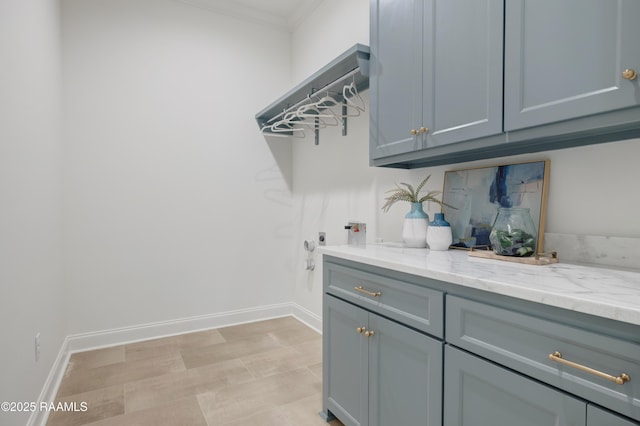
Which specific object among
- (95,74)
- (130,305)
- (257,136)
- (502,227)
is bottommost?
(130,305)

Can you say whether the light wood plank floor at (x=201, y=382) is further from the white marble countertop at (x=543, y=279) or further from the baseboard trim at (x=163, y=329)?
the white marble countertop at (x=543, y=279)

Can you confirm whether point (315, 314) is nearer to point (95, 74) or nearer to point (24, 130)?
point (24, 130)

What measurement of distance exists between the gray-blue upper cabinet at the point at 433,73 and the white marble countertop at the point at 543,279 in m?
0.52

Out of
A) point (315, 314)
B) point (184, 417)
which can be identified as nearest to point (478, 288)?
point (184, 417)

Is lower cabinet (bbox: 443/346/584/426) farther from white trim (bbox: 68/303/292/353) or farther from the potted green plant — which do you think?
white trim (bbox: 68/303/292/353)

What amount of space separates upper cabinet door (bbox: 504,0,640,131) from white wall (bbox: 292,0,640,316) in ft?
1.10

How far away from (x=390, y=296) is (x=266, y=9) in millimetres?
3161

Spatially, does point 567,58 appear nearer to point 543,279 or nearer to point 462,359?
point 543,279

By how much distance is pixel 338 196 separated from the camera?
2.98 meters

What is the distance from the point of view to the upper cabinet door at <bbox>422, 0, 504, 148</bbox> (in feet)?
4.42

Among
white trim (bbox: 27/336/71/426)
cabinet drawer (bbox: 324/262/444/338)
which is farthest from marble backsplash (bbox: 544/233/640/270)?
white trim (bbox: 27/336/71/426)

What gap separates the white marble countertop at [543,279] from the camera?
32.4 inches

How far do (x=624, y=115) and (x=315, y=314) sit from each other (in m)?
2.74

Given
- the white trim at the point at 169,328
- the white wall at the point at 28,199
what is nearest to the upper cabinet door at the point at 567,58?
the white wall at the point at 28,199
